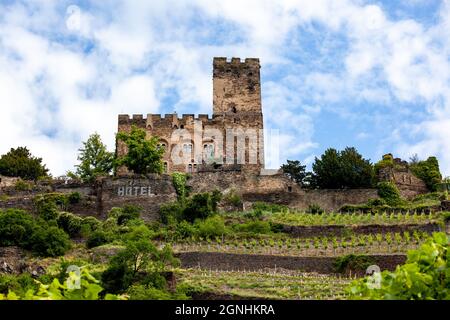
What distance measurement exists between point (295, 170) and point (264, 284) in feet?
83.4

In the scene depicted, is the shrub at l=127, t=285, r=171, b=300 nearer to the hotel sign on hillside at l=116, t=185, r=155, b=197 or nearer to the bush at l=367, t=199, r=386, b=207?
Result: the hotel sign on hillside at l=116, t=185, r=155, b=197

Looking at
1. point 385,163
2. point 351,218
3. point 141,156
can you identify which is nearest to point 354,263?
point 351,218

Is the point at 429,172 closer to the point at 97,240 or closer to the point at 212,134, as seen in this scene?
the point at 212,134

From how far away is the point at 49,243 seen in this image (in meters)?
37.7

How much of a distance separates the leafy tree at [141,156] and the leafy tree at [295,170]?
10.2 metres

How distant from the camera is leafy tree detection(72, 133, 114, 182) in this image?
53.4m

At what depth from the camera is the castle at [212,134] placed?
5284cm

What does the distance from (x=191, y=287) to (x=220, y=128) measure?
24223 millimetres

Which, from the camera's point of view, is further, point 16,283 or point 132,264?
point 16,283

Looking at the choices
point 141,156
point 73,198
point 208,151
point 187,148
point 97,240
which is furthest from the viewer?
point 208,151

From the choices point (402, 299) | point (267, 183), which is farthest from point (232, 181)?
point (402, 299)

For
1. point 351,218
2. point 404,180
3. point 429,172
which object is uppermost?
point 429,172

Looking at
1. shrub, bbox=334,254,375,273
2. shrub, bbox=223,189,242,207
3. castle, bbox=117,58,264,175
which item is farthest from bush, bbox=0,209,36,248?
shrub, bbox=334,254,375,273

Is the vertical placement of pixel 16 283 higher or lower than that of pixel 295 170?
lower
